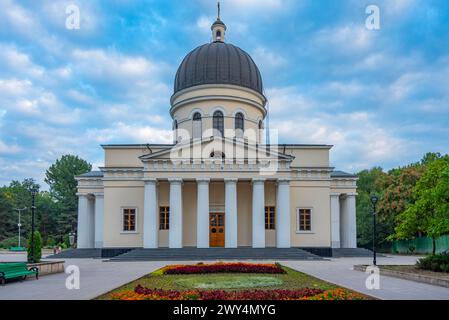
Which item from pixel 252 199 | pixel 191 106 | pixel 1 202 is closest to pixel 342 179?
pixel 252 199

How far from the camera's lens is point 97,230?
38.1 metres

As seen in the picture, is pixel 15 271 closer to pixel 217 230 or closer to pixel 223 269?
pixel 223 269

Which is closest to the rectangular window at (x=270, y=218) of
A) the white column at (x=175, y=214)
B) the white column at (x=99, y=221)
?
the white column at (x=175, y=214)

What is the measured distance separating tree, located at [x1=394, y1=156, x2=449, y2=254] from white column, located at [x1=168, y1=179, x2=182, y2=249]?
57.4 feet

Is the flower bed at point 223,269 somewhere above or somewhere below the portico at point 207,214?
below

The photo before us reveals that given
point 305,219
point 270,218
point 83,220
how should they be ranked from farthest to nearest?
1. point 83,220
2. point 270,218
3. point 305,219

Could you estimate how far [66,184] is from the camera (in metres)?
71.6

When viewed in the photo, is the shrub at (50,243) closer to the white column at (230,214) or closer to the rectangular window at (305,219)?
the white column at (230,214)

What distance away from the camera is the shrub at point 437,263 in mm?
17566

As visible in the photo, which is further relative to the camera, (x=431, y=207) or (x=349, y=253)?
(x=349, y=253)

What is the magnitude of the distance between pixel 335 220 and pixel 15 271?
27973mm

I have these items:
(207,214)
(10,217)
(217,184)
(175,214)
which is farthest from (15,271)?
(10,217)

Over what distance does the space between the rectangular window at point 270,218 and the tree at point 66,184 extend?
40.7 m
